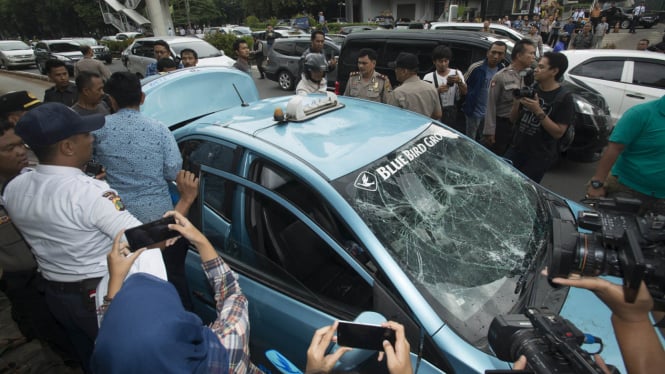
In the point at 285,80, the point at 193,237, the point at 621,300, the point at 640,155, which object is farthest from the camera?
the point at 285,80

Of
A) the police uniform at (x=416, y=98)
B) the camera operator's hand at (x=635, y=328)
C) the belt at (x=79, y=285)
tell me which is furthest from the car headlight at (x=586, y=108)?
the belt at (x=79, y=285)

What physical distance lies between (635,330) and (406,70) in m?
3.12

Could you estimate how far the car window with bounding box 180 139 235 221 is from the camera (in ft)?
6.56

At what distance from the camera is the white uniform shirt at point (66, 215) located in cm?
146

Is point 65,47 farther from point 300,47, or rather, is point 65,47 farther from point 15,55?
point 300,47

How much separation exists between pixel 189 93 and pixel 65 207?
8.07 ft

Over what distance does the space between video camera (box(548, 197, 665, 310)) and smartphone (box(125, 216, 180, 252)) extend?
1361mm

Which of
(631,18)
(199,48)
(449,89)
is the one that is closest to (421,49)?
(449,89)

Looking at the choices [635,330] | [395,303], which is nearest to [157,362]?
[395,303]

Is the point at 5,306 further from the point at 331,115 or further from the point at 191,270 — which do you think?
the point at 331,115

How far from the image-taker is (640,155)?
249cm

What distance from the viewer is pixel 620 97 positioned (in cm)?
539

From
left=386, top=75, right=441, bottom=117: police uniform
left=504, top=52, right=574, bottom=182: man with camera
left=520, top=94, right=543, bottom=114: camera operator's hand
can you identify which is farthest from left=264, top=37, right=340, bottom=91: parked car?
left=520, top=94, right=543, bottom=114: camera operator's hand

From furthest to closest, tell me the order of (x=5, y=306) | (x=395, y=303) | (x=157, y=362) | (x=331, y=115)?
1. (x=5, y=306)
2. (x=331, y=115)
3. (x=395, y=303)
4. (x=157, y=362)
